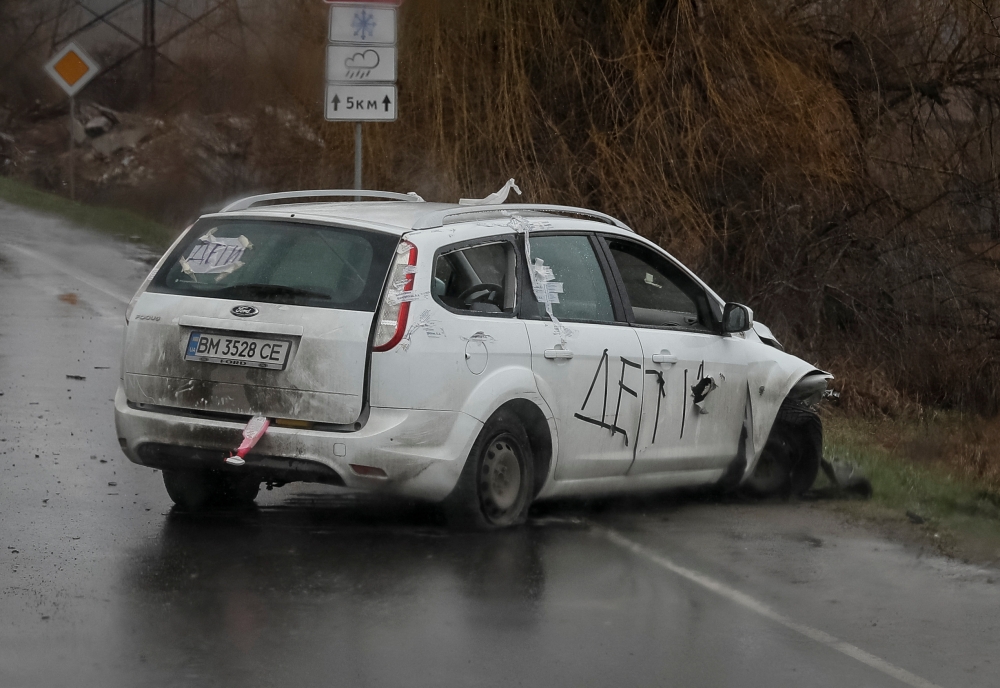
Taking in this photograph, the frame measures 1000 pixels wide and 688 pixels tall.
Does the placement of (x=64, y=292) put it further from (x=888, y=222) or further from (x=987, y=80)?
(x=987, y=80)

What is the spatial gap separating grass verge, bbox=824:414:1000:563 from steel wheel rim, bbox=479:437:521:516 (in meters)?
2.24

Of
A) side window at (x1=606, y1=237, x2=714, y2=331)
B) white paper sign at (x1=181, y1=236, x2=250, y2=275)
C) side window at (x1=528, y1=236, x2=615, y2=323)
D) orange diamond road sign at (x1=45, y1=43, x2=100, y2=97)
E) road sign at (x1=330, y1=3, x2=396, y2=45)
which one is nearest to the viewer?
white paper sign at (x1=181, y1=236, x2=250, y2=275)

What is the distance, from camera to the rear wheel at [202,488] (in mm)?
7844

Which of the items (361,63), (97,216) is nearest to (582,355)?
(361,63)

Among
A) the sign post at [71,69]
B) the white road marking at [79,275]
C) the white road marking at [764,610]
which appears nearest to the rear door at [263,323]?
the white road marking at [764,610]

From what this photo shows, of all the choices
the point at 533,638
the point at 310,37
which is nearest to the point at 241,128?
the point at 310,37

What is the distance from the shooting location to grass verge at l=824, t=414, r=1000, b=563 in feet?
27.7

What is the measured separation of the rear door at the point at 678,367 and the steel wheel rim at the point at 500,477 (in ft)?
3.02

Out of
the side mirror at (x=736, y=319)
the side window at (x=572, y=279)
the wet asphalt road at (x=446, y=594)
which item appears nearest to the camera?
the wet asphalt road at (x=446, y=594)

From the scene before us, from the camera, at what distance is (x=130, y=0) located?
41938 millimetres

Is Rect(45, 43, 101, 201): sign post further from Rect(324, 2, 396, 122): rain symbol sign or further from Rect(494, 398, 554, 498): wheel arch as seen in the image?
Rect(494, 398, 554, 498): wheel arch

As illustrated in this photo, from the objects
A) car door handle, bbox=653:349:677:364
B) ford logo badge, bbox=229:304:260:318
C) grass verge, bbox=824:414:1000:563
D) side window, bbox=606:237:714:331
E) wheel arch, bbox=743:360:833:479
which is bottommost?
grass verge, bbox=824:414:1000:563

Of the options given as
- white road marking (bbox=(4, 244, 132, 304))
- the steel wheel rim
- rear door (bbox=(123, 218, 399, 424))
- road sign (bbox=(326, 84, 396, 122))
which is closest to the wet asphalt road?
the steel wheel rim

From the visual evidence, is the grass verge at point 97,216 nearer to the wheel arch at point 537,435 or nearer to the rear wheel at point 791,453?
the rear wheel at point 791,453
